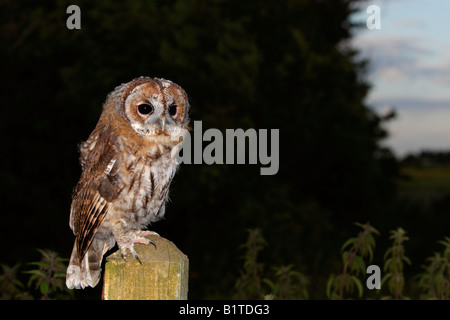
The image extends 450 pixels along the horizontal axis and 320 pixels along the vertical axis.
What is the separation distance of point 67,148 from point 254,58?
4053 mm

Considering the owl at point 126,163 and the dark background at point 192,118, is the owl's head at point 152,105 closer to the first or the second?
the owl at point 126,163

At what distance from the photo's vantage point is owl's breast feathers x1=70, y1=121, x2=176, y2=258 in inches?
111

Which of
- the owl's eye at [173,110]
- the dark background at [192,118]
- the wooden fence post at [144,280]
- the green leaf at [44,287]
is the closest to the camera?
the wooden fence post at [144,280]

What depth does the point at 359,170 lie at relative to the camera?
15.1 metres

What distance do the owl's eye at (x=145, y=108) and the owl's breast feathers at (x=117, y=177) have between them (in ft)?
0.55

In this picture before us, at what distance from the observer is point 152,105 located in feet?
8.73

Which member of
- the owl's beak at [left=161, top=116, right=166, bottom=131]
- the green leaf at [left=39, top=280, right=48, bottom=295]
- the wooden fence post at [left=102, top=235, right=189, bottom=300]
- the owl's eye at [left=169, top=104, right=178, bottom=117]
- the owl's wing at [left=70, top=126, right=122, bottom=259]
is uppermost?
the owl's eye at [left=169, top=104, right=178, bottom=117]

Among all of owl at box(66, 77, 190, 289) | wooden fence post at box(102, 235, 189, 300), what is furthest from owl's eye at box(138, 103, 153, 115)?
wooden fence post at box(102, 235, 189, 300)

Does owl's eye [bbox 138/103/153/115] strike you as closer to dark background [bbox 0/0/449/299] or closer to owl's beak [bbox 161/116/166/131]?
owl's beak [bbox 161/116/166/131]

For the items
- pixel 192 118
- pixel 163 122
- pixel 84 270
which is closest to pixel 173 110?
pixel 163 122

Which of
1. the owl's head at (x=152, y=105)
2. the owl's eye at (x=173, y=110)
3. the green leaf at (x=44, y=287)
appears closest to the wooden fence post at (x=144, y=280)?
the owl's head at (x=152, y=105)

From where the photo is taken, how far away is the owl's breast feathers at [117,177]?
9.23ft

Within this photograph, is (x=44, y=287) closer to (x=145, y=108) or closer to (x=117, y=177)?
(x=117, y=177)
